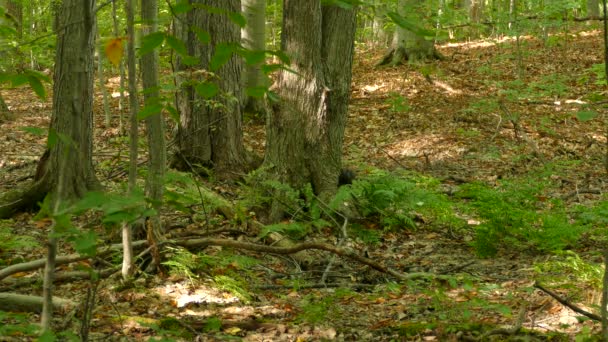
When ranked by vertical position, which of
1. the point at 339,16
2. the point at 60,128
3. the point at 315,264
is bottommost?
the point at 315,264

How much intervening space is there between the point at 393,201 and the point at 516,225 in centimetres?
134

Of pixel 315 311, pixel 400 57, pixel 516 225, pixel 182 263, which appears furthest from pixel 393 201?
pixel 400 57

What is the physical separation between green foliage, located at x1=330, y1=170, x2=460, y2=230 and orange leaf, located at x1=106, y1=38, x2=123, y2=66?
414 cm

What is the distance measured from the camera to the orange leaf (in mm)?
2101

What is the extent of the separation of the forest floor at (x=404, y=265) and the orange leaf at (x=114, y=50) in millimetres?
1305

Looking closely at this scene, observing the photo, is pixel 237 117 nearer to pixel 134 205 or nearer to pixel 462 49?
pixel 134 205

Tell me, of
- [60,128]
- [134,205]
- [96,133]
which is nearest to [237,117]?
[60,128]

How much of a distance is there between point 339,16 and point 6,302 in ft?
14.5

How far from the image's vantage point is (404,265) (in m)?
5.64

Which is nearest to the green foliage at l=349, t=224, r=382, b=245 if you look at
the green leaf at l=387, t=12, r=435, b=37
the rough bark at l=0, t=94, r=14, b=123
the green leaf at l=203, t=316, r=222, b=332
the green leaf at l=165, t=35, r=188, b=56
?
the green leaf at l=203, t=316, r=222, b=332

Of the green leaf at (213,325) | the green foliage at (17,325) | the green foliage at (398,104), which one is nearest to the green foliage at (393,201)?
the green leaf at (213,325)

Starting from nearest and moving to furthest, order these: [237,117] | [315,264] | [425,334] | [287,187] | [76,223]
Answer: [425,334], [315,264], [76,223], [287,187], [237,117]

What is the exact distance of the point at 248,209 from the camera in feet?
21.7

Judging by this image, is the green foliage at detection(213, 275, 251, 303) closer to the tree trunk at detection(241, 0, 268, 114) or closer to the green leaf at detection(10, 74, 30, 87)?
the green leaf at detection(10, 74, 30, 87)
